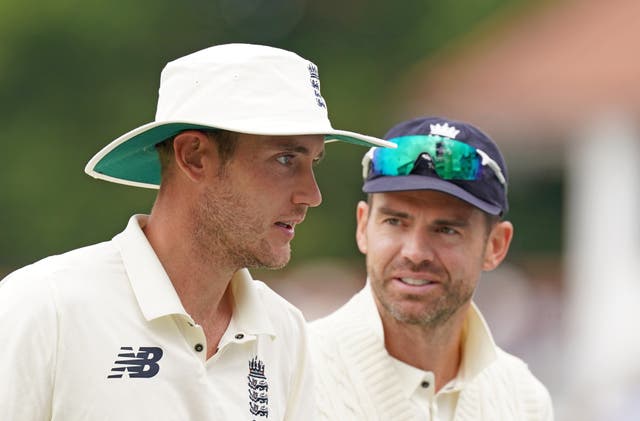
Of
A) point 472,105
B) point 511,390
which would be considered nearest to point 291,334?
point 511,390

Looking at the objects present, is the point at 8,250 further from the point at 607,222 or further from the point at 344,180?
the point at 607,222

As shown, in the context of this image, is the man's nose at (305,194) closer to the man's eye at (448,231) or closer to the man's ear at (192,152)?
the man's ear at (192,152)

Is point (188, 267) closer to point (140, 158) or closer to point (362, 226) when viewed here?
point (140, 158)

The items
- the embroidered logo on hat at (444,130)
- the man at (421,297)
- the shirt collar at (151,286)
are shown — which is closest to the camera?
the shirt collar at (151,286)

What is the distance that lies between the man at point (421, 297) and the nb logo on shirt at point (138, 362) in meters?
1.18

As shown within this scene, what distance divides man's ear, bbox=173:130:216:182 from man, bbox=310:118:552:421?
1181 millimetres

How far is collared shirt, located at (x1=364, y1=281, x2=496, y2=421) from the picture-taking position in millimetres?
5023

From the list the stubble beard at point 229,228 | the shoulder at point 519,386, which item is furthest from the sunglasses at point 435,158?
→ the stubble beard at point 229,228

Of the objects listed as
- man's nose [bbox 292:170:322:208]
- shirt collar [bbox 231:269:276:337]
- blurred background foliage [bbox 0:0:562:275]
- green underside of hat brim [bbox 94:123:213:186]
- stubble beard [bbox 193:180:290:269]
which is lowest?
shirt collar [bbox 231:269:276:337]

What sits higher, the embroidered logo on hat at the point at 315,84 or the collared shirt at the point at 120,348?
the embroidered logo on hat at the point at 315,84

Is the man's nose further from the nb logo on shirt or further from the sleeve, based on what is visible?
the sleeve

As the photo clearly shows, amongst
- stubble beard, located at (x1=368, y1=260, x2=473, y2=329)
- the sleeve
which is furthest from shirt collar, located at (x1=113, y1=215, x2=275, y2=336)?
stubble beard, located at (x1=368, y1=260, x2=473, y2=329)

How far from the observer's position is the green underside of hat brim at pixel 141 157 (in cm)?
402

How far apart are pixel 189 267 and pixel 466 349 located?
1.57 metres
